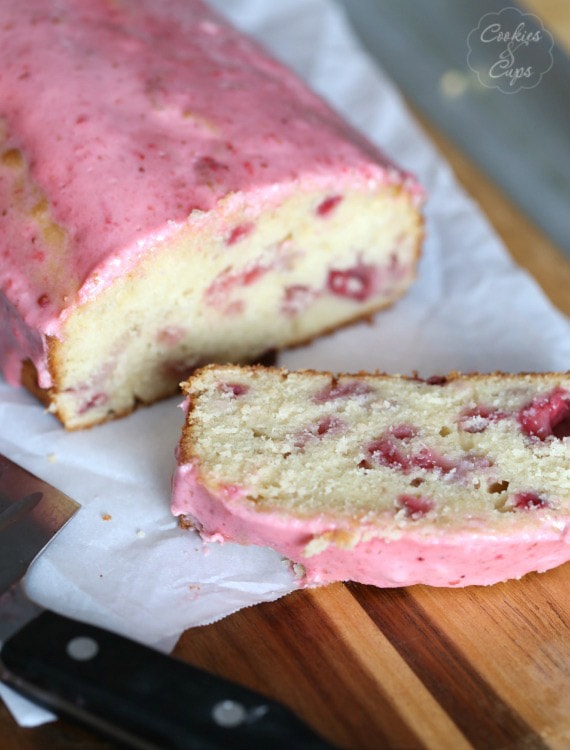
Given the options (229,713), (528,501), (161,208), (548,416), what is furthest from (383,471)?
(161,208)

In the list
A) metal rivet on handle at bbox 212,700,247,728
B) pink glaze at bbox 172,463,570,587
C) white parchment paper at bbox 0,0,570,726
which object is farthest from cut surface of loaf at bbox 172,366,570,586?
metal rivet on handle at bbox 212,700,247,728

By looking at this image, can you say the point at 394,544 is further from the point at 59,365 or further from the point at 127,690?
the point at 59,365

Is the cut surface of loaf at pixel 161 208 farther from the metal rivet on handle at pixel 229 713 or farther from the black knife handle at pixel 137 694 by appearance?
the metal rivet on handle at pixel 229 713

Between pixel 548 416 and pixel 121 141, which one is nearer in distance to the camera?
pixel 548 416

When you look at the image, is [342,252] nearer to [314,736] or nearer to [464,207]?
[464,207]

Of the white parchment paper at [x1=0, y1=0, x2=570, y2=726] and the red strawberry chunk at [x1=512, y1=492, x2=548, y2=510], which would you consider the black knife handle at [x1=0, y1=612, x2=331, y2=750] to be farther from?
the red strawberry chunk at [x1=512, y1=492, x2=548, y2=510]
